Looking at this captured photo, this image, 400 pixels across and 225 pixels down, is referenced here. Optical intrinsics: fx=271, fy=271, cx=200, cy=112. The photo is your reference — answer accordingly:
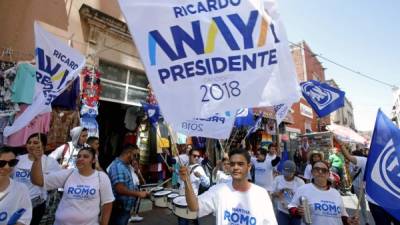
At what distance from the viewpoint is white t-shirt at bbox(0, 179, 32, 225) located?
2.37 meters

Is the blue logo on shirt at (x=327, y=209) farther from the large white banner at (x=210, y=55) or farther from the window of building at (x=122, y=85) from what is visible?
the window of building at (x=122, y=85)

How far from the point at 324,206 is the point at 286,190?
4.96 feet

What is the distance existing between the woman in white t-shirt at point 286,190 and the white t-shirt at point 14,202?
3772 millimetres

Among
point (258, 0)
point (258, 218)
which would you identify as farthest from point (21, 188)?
point (258, 0)

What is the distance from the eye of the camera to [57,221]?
302cm

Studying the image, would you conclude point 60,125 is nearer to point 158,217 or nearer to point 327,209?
point 158,217

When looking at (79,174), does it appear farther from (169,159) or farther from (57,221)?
(169,159)

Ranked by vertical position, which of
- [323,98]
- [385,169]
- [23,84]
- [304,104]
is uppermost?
[304,104]

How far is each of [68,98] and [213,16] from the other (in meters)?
4.98

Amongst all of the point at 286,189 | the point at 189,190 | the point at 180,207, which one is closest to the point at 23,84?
the point at 180,207

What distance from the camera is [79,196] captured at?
305 cm

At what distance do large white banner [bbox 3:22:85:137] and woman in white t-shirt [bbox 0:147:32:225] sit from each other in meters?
1.46

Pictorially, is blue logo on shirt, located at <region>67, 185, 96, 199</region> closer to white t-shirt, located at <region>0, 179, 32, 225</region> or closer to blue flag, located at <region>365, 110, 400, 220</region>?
white t-shirt, located at <region>0, 179, 32, 225</region>

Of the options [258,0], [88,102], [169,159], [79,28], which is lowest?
[169,159]
